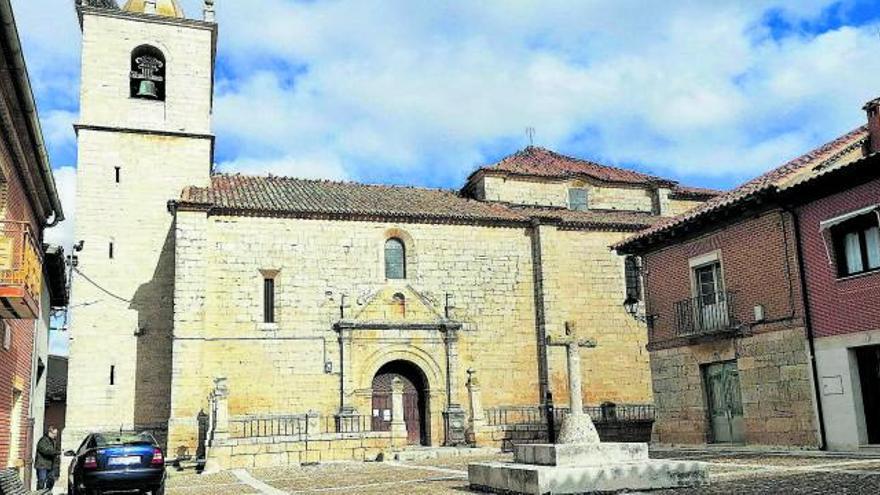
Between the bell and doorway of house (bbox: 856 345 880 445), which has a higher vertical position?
the bell

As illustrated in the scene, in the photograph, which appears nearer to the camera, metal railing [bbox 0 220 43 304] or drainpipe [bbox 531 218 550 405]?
metal railing [bbox 0 220 43 304]

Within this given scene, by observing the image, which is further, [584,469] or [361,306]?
[361,306]

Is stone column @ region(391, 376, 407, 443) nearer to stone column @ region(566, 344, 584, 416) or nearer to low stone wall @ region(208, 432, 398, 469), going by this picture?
low stone wall @ region(208, 432, 398, 469)

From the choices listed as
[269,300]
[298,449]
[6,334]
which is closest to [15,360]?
[6,334]

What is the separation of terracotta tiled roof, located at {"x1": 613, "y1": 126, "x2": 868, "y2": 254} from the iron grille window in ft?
37.2

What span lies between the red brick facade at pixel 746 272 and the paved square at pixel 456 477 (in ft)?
9.47

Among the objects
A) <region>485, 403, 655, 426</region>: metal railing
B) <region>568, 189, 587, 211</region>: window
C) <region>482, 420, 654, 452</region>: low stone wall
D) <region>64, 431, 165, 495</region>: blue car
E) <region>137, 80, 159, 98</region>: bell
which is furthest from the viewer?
<region>568, 189, 587, 211</region>: window

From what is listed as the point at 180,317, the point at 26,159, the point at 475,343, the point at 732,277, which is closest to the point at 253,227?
the point at 180,317

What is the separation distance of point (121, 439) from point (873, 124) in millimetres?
15319

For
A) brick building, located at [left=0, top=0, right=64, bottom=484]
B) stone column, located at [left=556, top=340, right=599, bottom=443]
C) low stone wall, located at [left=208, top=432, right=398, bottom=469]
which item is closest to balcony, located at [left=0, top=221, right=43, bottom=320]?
brick building, located at [left=0, top=0, right=64, bottom=484]

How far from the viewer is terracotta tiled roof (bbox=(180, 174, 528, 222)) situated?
23453mm

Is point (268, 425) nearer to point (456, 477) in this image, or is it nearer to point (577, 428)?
point (456, 477)

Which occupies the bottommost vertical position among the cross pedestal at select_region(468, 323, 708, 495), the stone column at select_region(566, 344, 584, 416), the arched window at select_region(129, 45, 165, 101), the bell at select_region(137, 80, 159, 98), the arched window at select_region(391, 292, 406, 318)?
the cross pedestal at select_region(468, 323, 708, 495)

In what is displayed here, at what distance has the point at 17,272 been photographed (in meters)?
9.17
